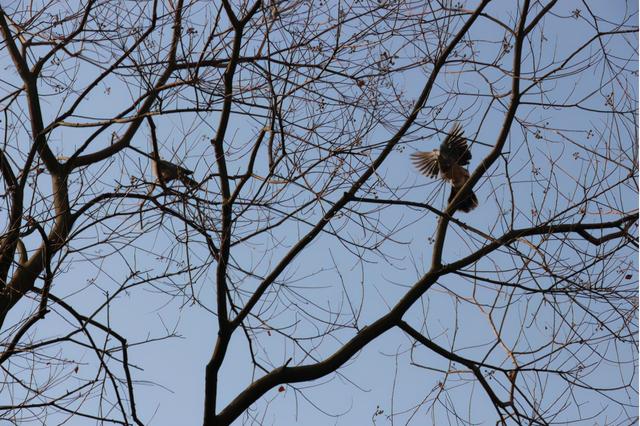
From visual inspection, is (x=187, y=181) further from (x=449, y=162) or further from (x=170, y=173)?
(x=449, y=162)

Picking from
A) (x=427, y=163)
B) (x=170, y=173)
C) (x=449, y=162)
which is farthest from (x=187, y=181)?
(x=427, y=163)

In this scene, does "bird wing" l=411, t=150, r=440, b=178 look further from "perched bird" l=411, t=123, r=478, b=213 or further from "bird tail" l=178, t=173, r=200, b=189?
"bird tail" l=178, t=173, r=200, b=189

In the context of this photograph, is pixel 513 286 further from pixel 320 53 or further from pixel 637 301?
pixel 320 53

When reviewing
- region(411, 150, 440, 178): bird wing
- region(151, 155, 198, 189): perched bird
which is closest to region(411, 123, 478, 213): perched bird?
region(411, 150, 440, 178): bird wing

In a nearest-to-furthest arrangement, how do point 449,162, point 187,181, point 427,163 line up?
point 187,181, point 449,162, point 427,163

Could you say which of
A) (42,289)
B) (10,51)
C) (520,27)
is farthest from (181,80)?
(520,27)

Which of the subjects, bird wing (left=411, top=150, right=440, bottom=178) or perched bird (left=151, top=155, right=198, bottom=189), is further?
bird wing (left=411, top=150, right=440, bottom=178)

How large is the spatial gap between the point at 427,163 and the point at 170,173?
3532 mm

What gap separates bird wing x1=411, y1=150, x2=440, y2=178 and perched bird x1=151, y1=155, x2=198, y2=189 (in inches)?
128

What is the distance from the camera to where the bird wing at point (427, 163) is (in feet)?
23.4

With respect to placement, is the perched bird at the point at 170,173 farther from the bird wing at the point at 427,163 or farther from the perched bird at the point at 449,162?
the bird wing at the point at 427,163

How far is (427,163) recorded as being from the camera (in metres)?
7.33

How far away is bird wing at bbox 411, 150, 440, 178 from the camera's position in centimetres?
713

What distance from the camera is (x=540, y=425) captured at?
370 centimetres
